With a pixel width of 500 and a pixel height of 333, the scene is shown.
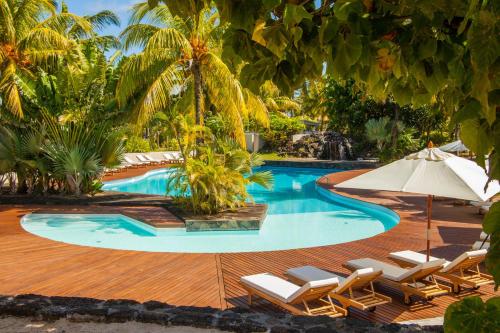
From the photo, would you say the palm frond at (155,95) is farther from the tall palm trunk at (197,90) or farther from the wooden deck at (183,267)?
the wooden deck at (183,267)

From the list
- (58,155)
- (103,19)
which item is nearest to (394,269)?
(58,155)

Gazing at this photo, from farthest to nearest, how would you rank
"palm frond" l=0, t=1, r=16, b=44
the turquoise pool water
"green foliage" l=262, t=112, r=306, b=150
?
"green foliage" l=262, t=112, r=306, b=150, "palm frond" l=0, t=1, r=16, b=44, the turquoise pool water

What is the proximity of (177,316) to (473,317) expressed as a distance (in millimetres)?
3617

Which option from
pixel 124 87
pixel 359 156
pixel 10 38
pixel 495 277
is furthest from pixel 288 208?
pixel 359 156

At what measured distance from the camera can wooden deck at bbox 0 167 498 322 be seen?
5864mm

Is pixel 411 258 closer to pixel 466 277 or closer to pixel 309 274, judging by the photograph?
pixel 466 277

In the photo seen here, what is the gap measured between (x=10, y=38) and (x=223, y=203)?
11821mm

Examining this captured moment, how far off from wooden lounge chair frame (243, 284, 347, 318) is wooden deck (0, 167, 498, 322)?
0.90ft

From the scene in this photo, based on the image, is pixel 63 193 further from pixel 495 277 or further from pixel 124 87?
pixel 495 277

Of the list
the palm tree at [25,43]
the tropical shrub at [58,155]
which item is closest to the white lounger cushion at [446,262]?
the tropical shrub at [58,155]

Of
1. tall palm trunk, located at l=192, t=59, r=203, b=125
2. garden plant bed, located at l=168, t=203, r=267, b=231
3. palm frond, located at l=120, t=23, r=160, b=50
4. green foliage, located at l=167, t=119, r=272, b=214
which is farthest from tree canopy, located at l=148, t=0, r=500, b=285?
palm frond, located at l=120, t=23, r=160, b=50

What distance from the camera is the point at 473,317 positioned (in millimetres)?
1065

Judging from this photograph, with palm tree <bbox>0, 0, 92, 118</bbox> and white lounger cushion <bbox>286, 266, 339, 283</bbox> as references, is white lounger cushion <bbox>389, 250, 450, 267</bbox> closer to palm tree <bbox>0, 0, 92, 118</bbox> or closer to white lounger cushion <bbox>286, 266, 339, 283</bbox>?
white lounger cushion <bbox>286, 266, 339, 283</bbox>

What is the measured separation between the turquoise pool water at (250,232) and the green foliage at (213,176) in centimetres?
110
